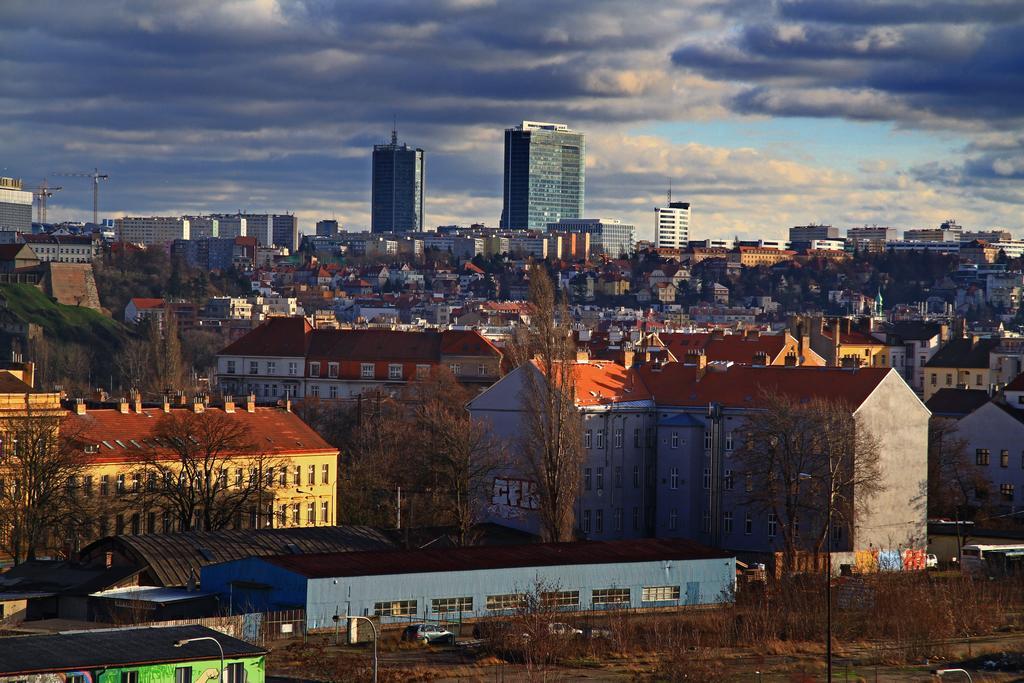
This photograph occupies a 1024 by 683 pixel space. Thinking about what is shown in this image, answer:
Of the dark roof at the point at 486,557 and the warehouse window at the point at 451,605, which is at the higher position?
the dark roof at the point at 486,557

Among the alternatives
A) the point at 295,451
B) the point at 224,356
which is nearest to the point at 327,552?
the point at 295,451

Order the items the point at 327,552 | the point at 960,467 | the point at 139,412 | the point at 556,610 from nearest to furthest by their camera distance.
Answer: the point at 556,610 → the point at 327,552 → the point at 139,412 → the point at 960,467

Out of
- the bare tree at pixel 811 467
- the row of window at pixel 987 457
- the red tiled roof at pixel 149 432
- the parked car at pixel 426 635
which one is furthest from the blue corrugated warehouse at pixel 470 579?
the row of window at pixel 987 457

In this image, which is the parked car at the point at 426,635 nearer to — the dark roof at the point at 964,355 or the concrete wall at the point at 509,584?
the concrete wall at the point at 509,584

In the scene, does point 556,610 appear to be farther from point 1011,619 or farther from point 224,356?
point 224,356

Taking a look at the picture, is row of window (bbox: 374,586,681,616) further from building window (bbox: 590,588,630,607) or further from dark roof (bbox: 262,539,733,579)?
dark roof (bbox: 262,539,733,579)

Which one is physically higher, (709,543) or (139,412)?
(139,412)

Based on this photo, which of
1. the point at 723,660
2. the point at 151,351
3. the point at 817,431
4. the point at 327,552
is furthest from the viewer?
the point at 151,351

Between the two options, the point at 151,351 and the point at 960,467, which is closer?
the point at 960,467
